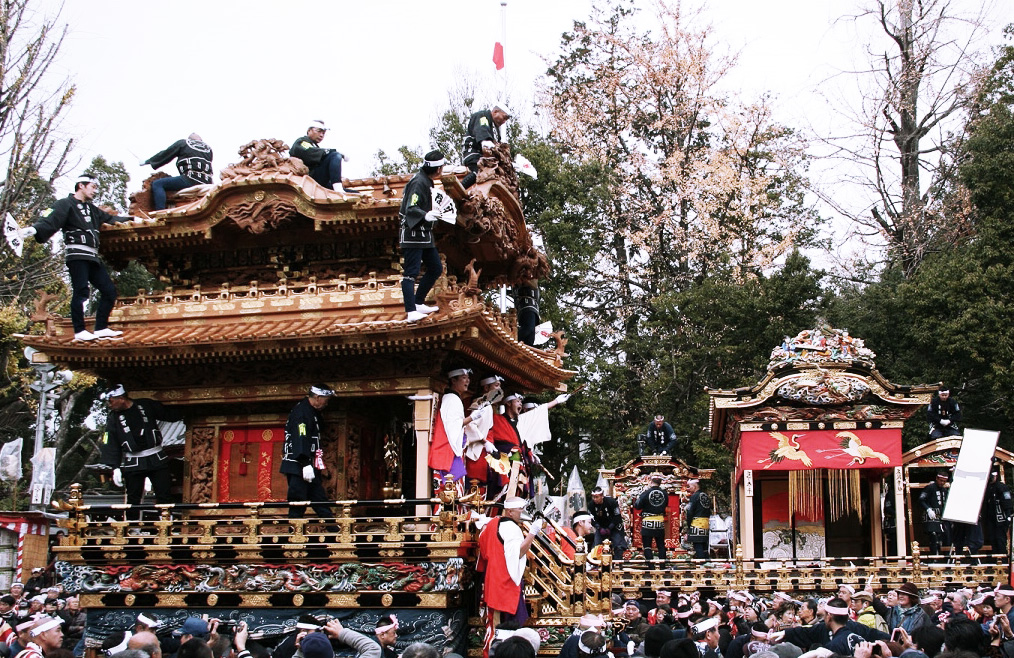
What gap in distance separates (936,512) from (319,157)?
13.4 metres

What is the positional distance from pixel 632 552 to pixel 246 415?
8.73 m

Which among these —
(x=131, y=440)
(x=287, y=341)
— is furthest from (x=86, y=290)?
(x=287, y=341)

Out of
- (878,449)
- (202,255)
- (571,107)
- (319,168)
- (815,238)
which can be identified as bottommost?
(878,449)

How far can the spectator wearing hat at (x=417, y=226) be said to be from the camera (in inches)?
611

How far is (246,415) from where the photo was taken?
1722cm

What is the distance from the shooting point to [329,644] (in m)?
7.38

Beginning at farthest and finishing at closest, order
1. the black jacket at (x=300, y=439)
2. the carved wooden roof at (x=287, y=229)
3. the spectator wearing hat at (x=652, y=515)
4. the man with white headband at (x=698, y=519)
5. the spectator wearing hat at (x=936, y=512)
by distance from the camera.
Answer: the spectator wearing hat at (x=652, y=515) < the man with white headband at (x=698, y=519) < the spectator wearing hat at (x=936, y=512) < the carved wooden roof at (x=287, y=229) < the black jacket at (x=300, y=439)

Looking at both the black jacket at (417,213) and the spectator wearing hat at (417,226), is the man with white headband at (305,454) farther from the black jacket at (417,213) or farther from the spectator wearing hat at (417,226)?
the black jacket at (417,213)

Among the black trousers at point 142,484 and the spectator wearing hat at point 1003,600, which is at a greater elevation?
the black trousers at point 142,484

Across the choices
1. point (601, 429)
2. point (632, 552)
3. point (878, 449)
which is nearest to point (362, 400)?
point (632, 552)

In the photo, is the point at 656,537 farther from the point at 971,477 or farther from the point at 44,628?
the point at 44,628

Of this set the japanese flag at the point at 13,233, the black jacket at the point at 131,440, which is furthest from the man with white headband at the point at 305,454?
the japanese flag at the point at 13,233

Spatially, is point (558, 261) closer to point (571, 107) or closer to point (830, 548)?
point (571, 107)

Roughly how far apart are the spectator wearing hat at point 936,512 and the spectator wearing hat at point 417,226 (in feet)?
35.7
